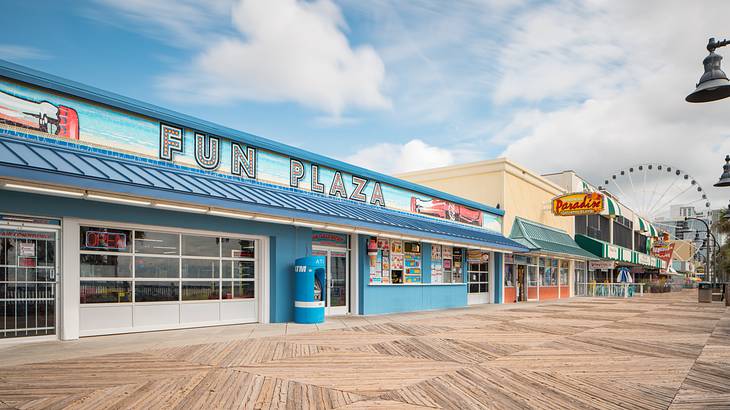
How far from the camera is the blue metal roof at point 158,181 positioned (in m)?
8.05

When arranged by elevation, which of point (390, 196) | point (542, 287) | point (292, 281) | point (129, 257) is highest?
point (390, 196)

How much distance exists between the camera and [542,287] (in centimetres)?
2861

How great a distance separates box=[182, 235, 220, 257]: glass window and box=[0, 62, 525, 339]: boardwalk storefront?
0.03 meters

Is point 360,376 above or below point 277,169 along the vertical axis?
below

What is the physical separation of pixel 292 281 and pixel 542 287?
19664mm

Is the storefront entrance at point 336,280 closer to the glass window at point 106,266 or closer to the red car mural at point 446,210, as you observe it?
the red car mural at point 446,210

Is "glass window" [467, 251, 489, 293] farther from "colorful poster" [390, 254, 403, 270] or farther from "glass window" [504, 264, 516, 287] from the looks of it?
"colorful poster" [390, 254, 403, 270]

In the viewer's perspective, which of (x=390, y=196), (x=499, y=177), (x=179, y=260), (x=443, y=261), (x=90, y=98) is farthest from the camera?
(x=499, y=177)

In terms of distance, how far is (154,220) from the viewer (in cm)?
1055

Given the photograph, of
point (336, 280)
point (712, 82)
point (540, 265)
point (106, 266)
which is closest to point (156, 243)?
point (106, 266)

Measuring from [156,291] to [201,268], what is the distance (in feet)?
3.91

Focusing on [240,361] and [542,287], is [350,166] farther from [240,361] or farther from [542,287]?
[542,287]

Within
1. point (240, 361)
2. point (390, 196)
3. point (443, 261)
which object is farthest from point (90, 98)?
point (443, 261)

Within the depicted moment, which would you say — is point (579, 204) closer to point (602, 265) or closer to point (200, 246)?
point (602, 265)
